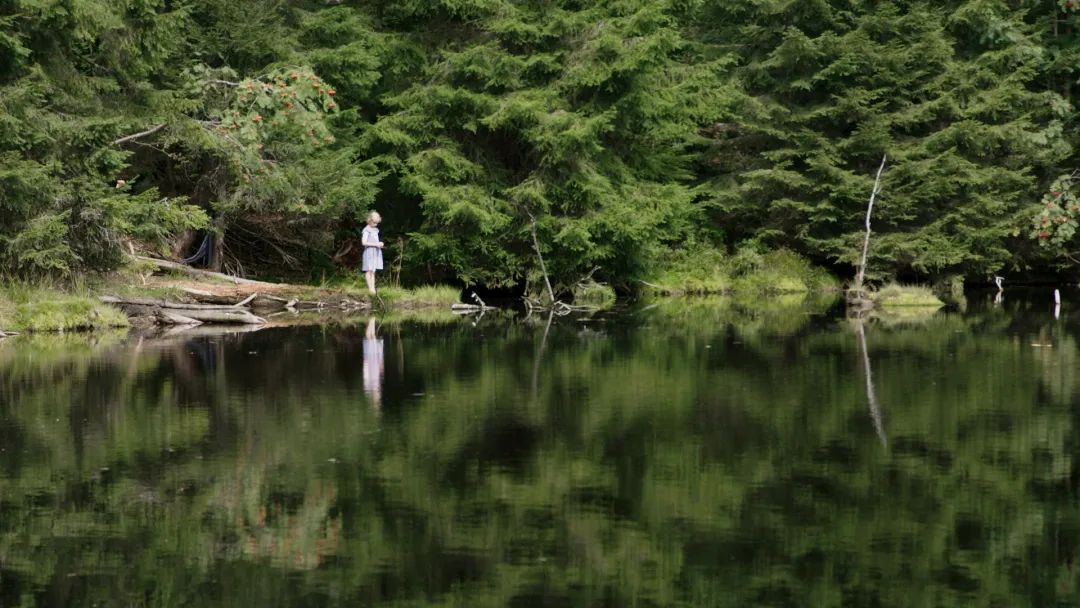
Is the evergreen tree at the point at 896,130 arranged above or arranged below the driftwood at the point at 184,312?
above

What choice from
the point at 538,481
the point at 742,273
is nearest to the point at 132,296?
the point at 538,481

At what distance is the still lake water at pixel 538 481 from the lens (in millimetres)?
6539

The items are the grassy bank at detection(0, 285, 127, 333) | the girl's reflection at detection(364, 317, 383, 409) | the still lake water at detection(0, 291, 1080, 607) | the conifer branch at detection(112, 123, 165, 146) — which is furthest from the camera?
the conifer branch at detection(112, 123, 165, 146)

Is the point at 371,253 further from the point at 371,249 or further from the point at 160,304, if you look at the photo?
the point at 160,304

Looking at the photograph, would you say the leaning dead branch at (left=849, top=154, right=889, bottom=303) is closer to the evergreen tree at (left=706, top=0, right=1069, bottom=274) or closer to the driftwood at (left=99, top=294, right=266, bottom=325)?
the evergreen tree at (left=706, top=0, right=1069, bottom=274)

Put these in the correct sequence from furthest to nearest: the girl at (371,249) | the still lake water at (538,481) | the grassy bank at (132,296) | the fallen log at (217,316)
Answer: the girl at (371,249) < the fallen log at (217,316) < the grassy bank at (132,296) < the still lake water at (538,481)

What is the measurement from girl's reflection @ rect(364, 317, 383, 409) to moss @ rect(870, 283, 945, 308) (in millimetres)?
12597

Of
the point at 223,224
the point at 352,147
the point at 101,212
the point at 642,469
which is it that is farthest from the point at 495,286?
the point at 642,469

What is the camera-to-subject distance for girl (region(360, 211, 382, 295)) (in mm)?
25913

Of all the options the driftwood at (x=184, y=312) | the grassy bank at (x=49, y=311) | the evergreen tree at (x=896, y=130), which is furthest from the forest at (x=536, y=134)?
the driftwood at (x=184, y=312)

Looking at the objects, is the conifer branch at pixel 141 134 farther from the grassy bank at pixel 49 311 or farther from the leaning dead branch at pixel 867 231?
the leaning dead branch at pixel 867 231

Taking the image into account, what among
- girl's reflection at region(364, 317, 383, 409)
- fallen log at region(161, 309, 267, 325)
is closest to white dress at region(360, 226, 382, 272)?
fallen log at region(161, 309, 267, 325)

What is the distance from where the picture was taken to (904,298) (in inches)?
1154

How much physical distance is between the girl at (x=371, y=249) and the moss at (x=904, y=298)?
1034 centimetres
